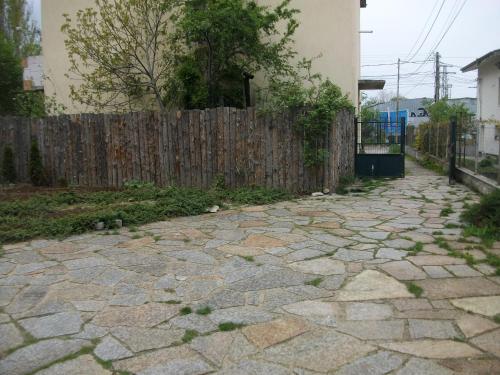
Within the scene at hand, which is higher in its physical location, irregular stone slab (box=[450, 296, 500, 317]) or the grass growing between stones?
the grass growing between stones

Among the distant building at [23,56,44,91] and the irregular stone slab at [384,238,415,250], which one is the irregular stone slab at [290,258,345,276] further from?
the distant building at [23,56,44,91]

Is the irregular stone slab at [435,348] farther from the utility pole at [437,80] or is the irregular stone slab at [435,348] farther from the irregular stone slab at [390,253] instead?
the utility pole at [437,80]

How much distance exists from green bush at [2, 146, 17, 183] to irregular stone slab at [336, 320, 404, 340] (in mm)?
11095

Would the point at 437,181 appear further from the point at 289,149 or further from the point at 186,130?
the point at 186,130

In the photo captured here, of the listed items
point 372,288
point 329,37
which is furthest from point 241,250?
point 329,37

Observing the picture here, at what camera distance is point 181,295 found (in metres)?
4.42

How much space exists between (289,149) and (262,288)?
18.4ft

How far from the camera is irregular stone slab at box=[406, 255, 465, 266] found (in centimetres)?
518

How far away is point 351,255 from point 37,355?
3.57 metres

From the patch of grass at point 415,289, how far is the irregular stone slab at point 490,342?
844 millimetres

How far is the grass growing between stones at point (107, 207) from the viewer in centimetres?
702

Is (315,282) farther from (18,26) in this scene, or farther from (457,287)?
(18,26)

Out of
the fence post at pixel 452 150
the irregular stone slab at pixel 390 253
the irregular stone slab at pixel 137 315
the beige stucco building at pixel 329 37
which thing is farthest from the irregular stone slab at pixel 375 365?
the beige stucco building at pixel 329 37

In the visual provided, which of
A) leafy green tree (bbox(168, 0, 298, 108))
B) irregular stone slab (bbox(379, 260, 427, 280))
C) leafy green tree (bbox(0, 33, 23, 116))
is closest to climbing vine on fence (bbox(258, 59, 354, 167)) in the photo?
leafy green tree (bbox(168, 0, 298, 108))
